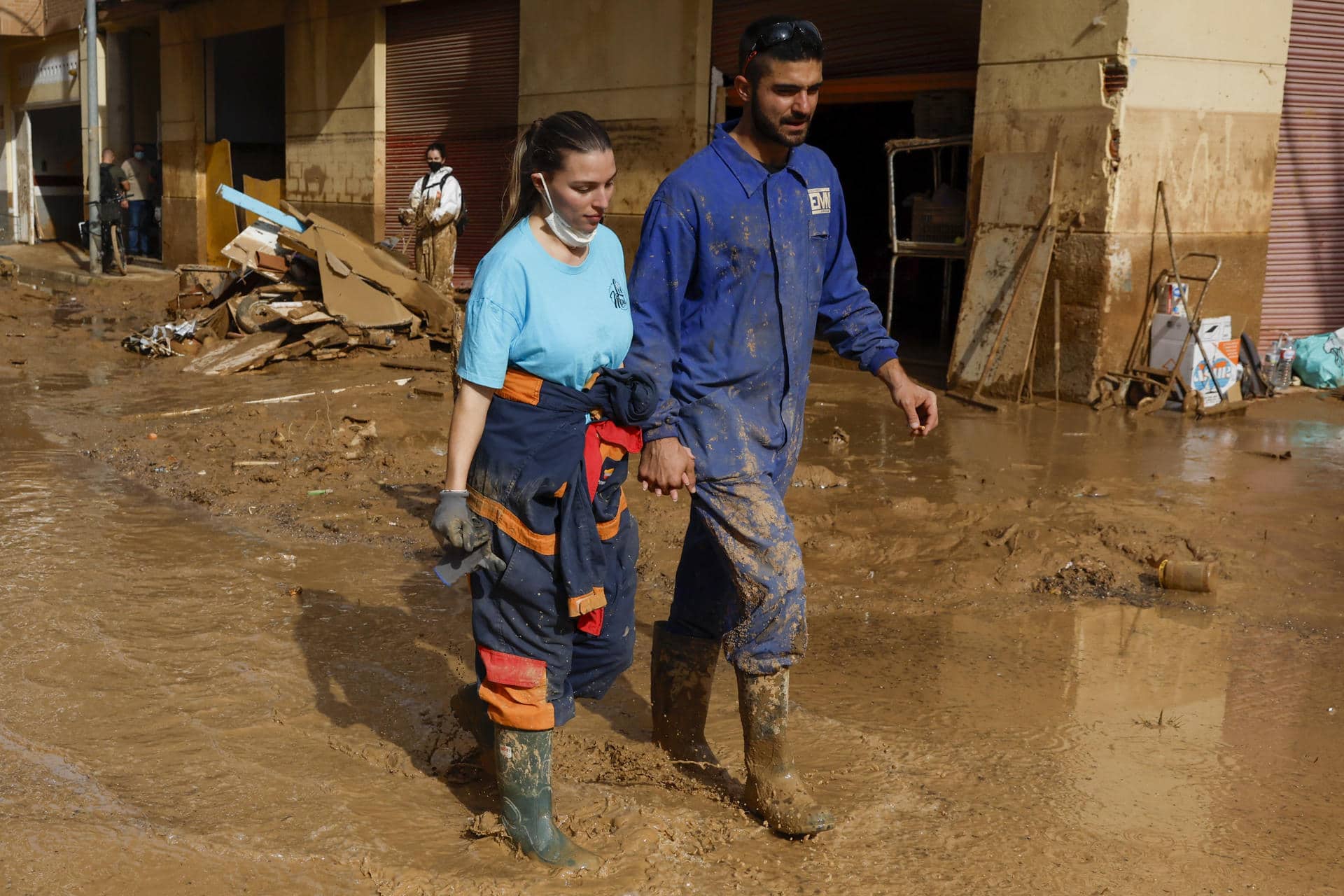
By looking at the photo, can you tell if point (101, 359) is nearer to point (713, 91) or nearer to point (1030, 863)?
point (713, 91)

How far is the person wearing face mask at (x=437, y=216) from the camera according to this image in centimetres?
1327

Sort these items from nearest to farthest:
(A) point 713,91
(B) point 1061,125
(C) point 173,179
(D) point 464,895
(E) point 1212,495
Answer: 1. (D) point 464,895
2. (E) point 1212,495
3. (B) point 1061,125
4. (A) point 713,91
5. (C) point 173,179

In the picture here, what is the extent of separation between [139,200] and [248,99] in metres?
3.01

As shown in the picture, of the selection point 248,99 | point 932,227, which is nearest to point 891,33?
point 932,227

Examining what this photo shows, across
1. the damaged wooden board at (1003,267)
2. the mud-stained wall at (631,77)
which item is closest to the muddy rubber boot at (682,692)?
the damaged wooden board at (1003,267)

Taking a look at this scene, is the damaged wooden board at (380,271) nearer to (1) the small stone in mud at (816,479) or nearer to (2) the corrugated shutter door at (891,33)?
(2) the corrugated shutter door at (891,33)

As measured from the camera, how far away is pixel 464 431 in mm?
2885

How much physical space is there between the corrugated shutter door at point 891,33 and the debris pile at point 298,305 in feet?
12.9

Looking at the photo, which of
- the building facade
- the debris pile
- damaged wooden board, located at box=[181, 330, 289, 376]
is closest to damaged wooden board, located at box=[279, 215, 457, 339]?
the debris pile

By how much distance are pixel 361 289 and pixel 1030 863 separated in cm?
968

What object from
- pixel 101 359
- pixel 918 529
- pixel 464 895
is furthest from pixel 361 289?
pixel 464 895

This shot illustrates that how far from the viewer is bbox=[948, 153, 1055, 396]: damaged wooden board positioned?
9.41 meters

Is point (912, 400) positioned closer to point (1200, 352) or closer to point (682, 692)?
point (682, 692)

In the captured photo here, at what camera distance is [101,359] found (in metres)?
12.0
